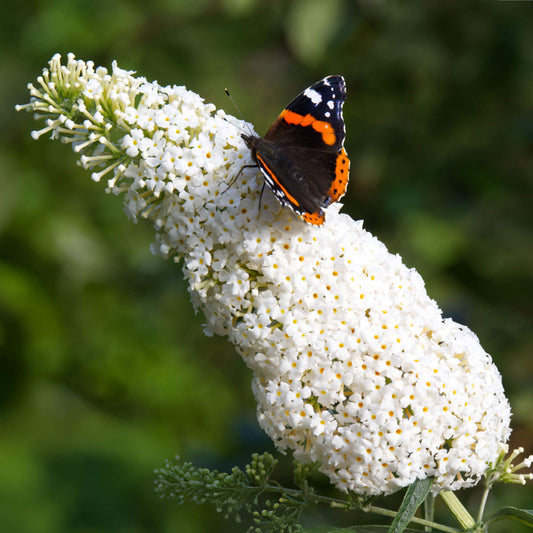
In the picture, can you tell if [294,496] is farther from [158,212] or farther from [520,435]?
[520,435]

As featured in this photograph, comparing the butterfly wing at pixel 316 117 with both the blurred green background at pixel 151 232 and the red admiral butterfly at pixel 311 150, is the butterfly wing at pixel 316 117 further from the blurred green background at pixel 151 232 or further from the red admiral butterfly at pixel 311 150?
the blurred green background at pixel 151 232

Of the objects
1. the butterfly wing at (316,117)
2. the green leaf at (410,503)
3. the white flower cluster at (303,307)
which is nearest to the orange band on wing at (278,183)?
the white flower cluster at (303,307)

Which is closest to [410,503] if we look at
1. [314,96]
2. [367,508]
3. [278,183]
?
[367,508]

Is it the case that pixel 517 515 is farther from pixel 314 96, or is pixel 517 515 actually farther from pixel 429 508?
pixel 314 96

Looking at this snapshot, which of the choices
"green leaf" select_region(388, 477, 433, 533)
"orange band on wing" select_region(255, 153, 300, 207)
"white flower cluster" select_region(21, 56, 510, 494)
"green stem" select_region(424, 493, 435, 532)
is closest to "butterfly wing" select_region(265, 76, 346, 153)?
"white flower cluster" select_region(21, 56, 510, 494)

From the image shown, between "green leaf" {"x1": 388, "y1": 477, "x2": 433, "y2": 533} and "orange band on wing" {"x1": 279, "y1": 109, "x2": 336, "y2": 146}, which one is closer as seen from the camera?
"green leaf" {"x1": 388, "y1": 477, "x2": 433, "y2": 533}

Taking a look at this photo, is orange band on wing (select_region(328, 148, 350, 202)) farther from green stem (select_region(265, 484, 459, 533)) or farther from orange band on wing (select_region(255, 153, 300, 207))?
green stem (select_region(265, 484, 459, 533))

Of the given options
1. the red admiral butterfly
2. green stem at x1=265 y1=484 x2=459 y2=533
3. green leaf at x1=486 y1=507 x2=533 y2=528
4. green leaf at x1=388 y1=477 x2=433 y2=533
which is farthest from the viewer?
the red admiral butterfly

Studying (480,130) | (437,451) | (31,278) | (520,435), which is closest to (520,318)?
(520,435)
